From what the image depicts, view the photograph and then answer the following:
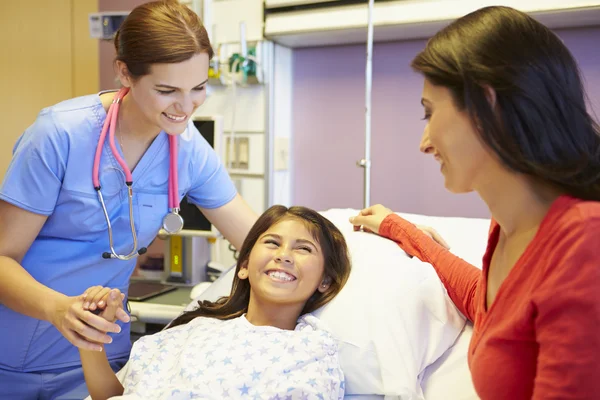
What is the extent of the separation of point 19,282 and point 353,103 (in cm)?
159

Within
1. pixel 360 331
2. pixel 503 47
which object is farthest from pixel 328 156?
pixel 503 47

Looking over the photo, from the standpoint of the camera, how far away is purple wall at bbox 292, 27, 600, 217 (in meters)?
2.32

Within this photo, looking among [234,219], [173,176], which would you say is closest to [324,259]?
A: [234,219]

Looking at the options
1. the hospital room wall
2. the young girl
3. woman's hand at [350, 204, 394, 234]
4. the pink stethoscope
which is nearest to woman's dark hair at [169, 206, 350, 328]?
the young girl

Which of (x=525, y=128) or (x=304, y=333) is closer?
(x=525, y=128)

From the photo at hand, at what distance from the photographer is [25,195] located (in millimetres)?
1301

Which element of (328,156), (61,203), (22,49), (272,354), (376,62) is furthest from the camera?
(22,49)

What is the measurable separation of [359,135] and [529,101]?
169 cm

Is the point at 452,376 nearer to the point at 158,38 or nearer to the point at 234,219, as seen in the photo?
the point at 234,219

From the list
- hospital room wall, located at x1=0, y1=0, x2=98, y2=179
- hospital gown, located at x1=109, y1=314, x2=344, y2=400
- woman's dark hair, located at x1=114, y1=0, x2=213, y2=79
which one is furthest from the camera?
hospital room wall, located at x1=0, y1=0, x2=98, y2=179

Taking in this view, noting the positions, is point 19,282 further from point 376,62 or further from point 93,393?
point 376,62

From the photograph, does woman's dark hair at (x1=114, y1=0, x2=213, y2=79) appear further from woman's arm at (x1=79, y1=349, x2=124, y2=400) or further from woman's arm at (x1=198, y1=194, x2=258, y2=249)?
woman's arm at (x1=79, y1=349, x2=124, y2=400)

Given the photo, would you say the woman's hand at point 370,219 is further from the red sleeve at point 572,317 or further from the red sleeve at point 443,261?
the red sleeve at point 572,317

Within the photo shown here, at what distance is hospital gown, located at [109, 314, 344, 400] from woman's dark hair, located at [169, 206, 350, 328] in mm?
119
